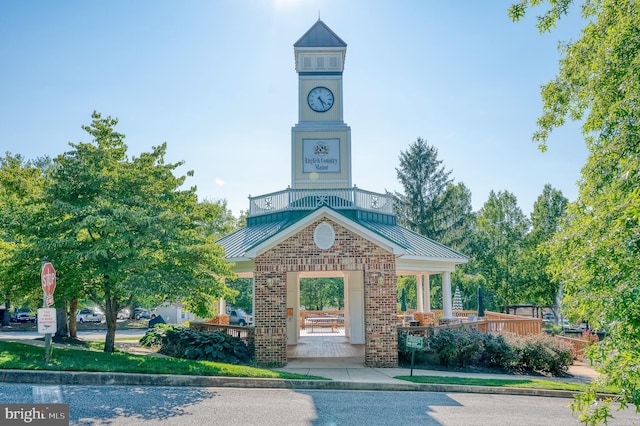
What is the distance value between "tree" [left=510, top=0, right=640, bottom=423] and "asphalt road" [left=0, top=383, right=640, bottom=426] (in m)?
4.12

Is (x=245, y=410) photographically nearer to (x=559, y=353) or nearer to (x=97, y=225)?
(x=97, y=225)

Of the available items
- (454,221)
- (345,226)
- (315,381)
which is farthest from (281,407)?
(454,221)

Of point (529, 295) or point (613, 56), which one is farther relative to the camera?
point (529, 295)

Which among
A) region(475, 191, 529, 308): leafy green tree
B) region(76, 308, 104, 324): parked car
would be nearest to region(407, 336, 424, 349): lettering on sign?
region(475, 191, 529, 308): leafy green tree

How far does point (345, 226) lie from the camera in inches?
603

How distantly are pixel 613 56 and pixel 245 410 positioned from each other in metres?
8.65

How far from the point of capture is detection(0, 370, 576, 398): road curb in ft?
35.4

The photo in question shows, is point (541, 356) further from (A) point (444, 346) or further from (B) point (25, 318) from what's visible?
(B) point (25, 318)

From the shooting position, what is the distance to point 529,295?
3744 cm

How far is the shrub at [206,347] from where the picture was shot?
15023 millimetres

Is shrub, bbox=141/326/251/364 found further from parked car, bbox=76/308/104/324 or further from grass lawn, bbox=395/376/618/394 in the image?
parked car, bbox=76/308/104/324

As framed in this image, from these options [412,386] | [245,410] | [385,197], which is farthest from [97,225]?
[385,197]

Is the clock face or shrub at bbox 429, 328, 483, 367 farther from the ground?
the clock face

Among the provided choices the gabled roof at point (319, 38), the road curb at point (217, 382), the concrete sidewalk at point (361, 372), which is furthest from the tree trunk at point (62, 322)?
the gabled roof at point (319, 38)
